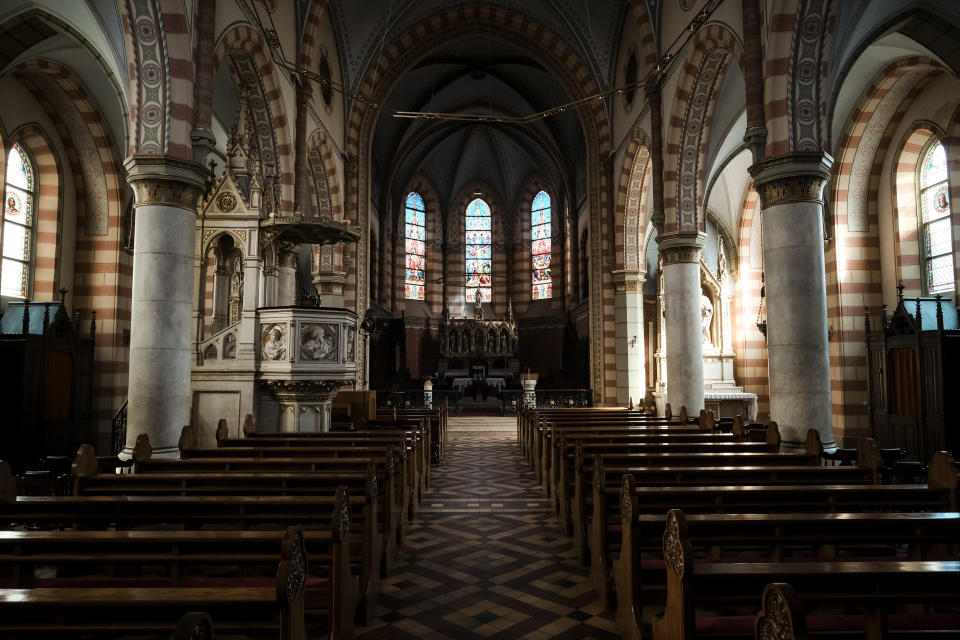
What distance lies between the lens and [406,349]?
94.7 feet

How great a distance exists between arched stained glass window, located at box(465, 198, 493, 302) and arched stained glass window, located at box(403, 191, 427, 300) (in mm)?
2295

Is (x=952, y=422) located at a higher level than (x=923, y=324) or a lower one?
lower

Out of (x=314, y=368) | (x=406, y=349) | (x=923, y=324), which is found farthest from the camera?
(x=406, y=349)

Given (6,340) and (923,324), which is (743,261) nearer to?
(923,324)

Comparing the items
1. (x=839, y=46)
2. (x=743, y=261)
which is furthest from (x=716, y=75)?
(x=743, y=261)

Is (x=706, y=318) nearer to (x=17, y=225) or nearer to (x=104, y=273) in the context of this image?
(x=104, y=273)

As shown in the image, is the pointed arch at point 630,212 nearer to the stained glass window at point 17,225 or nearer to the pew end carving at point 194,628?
the stained glass window at point 17,225

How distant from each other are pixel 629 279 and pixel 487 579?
13140 millimetres

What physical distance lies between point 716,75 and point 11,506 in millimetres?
12839

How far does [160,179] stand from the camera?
7.92 metres

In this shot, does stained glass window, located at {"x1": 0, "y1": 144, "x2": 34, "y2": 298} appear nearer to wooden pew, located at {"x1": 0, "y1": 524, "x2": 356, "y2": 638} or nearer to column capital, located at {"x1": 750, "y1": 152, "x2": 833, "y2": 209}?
wooden pew, located at {"x1": 0, "y1": 524, "x2": 356, "y2": 638}

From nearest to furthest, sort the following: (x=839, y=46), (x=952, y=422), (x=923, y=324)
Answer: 1. (x=839, y=46)
2. (x=952, y=422)
3. (x=923, y=324)

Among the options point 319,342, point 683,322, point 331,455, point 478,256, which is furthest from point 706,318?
point 331,455

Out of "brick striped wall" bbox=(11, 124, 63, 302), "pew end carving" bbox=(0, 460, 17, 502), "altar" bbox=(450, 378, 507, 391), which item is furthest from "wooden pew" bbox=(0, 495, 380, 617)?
"altar" bbox=(450, 378, 507, 391)
